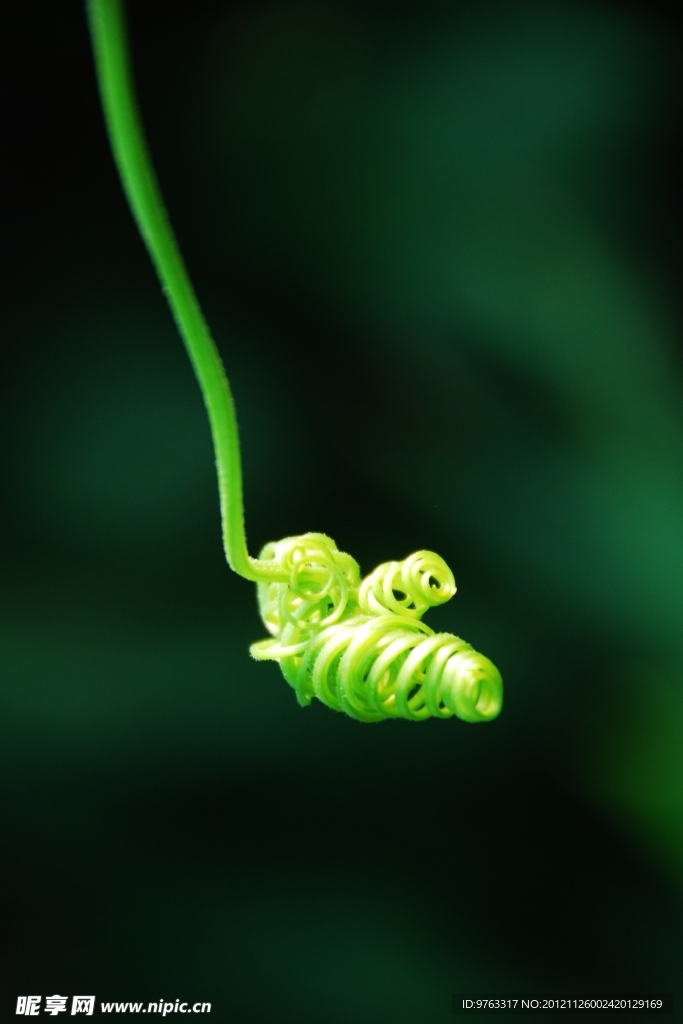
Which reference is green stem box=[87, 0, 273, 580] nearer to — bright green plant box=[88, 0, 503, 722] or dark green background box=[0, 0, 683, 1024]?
bright green plant box=[88, 0, 503, 722]

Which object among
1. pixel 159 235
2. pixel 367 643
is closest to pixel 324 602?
pixel 367 643

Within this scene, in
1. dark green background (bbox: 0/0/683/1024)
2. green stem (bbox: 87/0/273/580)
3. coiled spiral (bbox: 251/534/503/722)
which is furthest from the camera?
dark green background (bbox: 0/0/683/1024)

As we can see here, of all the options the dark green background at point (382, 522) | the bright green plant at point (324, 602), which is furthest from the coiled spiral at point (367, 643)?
the dark green background at point (382, 522)

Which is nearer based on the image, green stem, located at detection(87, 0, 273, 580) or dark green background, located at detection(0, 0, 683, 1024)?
green stem, located at detection(87, 0, 273, 580)

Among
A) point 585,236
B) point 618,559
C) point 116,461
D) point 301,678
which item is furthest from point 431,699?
point 585,236

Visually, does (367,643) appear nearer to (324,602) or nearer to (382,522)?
(324,602)

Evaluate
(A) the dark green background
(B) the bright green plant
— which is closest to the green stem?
(B) the bright green plant
